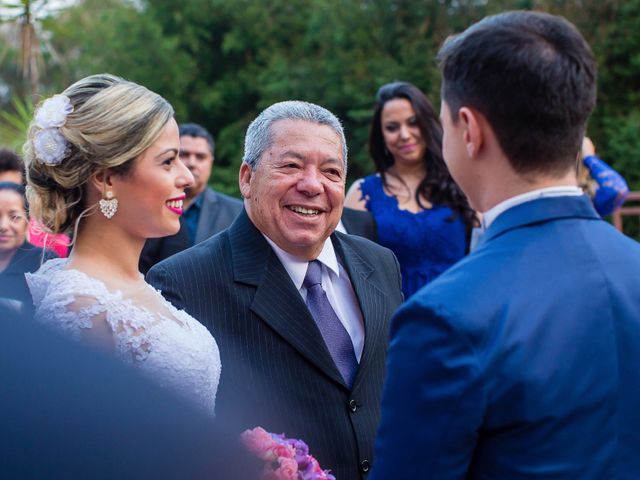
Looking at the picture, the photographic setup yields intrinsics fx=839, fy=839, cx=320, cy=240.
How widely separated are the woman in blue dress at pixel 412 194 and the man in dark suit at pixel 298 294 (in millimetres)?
1774

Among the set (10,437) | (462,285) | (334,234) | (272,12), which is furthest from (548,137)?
(272,12)

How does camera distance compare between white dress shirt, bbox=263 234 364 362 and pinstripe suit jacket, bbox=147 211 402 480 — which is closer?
pinstripe suit jacket, bbox=147 211 402 480

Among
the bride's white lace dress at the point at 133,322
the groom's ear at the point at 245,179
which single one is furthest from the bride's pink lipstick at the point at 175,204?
the groom's ear at the point at 245,179

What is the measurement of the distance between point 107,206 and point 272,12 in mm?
16912

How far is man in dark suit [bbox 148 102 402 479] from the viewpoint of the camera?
2914 millimetres

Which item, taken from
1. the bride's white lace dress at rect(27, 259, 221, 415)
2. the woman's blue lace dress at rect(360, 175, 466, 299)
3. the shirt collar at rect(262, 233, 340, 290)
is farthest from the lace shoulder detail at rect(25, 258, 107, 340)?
the woman's blue lace dress at rect(360, 175, 466, 299)

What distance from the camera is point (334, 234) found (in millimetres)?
3619

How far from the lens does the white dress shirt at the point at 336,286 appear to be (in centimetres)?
321

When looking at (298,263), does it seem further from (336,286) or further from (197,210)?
(197,210)

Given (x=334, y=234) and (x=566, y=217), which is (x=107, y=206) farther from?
(x=566, y=217)

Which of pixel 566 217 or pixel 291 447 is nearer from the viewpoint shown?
pixel 566 217

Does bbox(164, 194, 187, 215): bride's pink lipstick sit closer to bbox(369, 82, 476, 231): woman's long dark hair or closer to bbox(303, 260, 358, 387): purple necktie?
bbox(303, 260, 358, 387): purple necktie

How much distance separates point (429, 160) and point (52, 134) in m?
3.38

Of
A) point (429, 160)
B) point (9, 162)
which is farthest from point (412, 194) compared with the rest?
point (9, 162)
